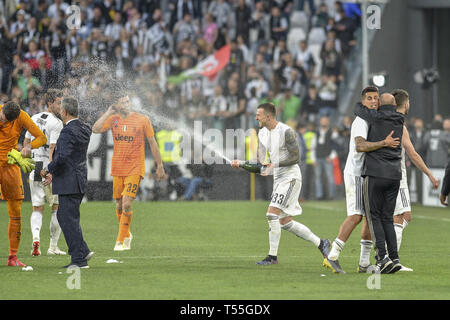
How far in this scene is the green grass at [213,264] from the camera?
10.4 metres

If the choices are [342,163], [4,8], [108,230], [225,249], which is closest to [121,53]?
[4,8]

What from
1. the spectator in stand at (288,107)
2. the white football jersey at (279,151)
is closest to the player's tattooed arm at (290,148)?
the white football jersey at (279,151)

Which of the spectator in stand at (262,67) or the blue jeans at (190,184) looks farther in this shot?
the spectator in stand at (262,67)

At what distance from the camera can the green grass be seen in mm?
10375

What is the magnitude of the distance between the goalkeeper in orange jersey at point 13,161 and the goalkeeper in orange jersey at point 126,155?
2.36 m

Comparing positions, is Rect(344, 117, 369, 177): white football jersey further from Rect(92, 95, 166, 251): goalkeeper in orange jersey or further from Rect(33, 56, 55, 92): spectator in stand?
Rect(33, 56, 55, 92): spectator in stand

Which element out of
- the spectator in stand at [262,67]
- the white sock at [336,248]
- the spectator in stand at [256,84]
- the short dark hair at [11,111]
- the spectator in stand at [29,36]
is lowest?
the white sock at [336,248]

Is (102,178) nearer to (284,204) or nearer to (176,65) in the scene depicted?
(176,65)

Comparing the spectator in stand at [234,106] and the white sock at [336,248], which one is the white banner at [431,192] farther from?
the white sock at [336,248]

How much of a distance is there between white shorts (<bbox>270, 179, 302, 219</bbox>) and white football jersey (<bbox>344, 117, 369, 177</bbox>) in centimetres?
94

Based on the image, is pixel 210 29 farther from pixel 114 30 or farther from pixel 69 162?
pixel 69 162

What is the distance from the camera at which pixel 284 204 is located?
12.9 meters

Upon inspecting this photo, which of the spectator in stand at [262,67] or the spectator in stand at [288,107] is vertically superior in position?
the spectator in stand at [262,67]
